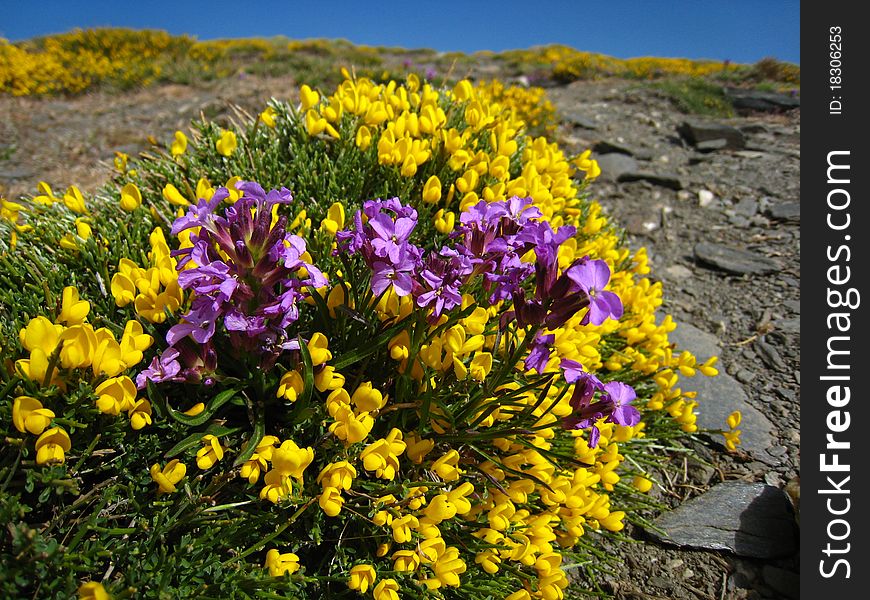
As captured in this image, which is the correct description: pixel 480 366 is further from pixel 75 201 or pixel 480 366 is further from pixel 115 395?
pixel 75 201

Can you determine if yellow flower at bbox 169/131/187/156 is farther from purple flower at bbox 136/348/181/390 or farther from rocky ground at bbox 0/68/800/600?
purple flower at bbox 136/348/181/390

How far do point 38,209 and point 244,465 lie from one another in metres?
1.89

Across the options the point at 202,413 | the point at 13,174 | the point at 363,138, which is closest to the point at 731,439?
the point at 363,138

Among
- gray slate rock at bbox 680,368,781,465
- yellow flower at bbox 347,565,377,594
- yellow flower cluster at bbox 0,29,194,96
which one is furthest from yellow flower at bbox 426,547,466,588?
yellow flower cluster at bbox 0,29,194,96

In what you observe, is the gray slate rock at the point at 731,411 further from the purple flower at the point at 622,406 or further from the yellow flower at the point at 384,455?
the yellow flower at the point at 384,455

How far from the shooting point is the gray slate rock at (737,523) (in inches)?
87.9

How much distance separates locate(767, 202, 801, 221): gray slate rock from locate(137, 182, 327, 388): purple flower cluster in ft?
17.5

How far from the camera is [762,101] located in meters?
10.4

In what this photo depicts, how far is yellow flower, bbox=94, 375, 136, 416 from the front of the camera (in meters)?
1.32

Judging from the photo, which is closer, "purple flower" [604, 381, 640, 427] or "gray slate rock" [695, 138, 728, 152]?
"purple flower" [604, 381, 640, 427]

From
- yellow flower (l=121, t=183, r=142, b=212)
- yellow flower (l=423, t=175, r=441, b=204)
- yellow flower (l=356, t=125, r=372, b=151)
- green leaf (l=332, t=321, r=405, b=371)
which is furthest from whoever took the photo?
yellow flower (l=356, t=125, r=372, b=151)

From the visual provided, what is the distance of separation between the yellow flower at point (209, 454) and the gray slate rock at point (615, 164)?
540 centimetres
